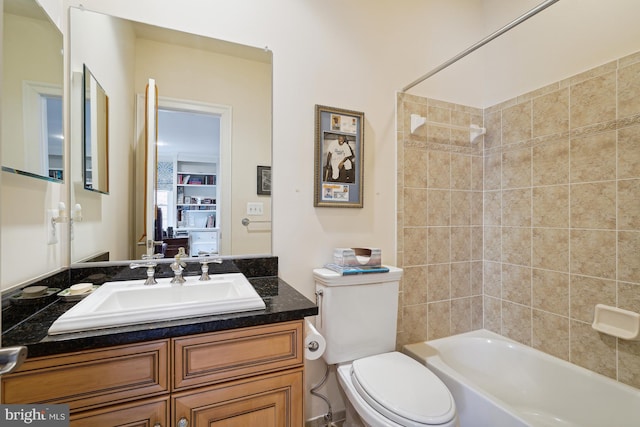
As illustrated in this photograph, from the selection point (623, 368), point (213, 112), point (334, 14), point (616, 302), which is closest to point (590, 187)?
point (616, 302)

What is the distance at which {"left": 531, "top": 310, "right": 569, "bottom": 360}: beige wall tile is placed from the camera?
162cm

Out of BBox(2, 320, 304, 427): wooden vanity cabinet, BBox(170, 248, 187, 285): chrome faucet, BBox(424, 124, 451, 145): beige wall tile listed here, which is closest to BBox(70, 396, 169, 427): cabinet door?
BBox(2, 320, 304, 427): wooden vanity cabinet

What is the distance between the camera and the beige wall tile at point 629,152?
1.37 m

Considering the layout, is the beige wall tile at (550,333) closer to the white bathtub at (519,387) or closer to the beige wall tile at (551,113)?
the white bathtub at (519,387)

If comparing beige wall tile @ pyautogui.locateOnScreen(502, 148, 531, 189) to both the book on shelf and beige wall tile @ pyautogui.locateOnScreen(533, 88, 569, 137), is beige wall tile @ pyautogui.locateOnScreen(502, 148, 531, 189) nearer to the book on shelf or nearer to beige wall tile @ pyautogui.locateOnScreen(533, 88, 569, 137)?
beige wall tile @ pyautogui.locateOnScreen(533, 88, 569, 137)

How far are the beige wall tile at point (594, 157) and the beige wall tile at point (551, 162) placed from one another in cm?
4

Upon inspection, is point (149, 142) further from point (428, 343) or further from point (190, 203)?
point (428, 343)

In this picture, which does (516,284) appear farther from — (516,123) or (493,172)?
(516,123)

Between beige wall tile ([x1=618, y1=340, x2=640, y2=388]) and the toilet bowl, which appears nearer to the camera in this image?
the toilet bowl

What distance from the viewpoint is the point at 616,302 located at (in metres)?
1.42

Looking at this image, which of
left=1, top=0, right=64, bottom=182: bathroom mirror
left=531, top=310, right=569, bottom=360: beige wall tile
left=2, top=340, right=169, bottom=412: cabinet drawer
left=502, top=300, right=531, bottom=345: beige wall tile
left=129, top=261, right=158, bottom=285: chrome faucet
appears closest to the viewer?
left=2, top=340, right=169, bottom=412: cabinet drawer

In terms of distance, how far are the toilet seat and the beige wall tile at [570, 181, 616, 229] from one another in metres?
1.15

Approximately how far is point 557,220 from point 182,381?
6.51 feet

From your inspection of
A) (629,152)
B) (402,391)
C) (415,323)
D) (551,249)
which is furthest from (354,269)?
(629,152)
